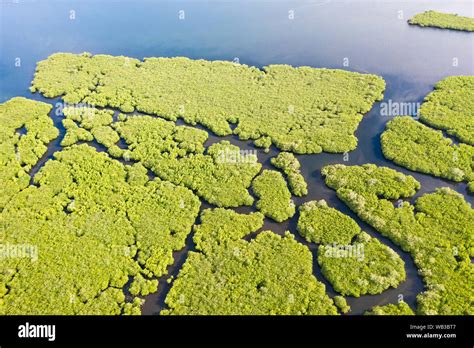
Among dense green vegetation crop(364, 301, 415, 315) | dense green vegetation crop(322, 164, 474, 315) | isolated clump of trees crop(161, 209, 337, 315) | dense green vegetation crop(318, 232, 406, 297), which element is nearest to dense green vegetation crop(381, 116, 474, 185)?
dense green vegetation crop(322, 164, 474, 315)

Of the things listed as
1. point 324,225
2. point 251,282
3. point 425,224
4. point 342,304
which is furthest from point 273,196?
point 425,224

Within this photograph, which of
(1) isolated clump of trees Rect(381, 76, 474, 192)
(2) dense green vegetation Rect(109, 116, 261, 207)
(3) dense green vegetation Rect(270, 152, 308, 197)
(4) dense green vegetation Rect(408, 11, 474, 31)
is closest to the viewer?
(3) dense green vegetation Rect(270, 152, 308, 197)

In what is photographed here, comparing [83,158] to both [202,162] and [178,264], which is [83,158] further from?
[178,264]

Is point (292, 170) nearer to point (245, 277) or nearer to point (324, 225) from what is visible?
point (324, 225)

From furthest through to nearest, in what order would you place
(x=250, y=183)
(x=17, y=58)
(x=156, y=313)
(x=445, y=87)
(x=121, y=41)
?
(x=121, y=41) < (x=17, y=58) < (x=445, y=87) < (x=250, y=183) < (x=156, y=313)

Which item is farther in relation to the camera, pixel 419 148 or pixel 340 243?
pixel 419 148

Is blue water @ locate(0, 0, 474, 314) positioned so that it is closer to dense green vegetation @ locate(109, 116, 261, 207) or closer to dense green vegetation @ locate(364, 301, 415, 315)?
dense green vegetation @ locate(109, 116, 261, 207)

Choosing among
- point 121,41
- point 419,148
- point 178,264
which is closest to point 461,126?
point 419,148
